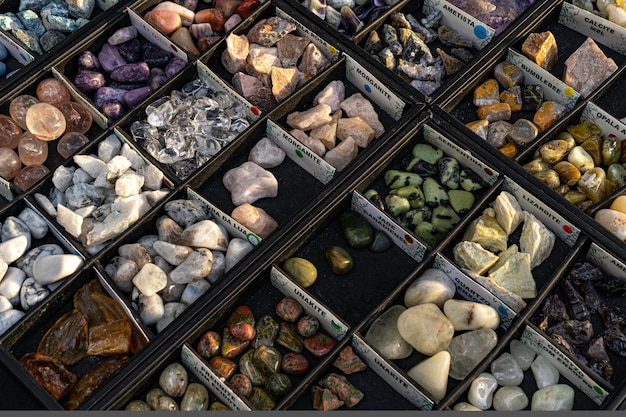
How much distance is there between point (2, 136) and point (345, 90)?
2.42 ft

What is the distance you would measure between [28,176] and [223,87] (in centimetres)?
44

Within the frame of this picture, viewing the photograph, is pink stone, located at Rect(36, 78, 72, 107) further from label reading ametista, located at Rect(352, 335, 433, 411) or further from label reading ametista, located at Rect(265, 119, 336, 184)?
label reading ametista, located at Rect(352, 335, 433, 411)

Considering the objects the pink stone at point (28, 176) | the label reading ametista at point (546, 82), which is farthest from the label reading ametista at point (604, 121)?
the pink stone at point (28, 176)

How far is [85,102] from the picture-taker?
159cm

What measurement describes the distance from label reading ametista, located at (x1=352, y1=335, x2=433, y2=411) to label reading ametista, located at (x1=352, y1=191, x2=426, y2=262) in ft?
0.76

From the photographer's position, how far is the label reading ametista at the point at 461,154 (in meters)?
1.50

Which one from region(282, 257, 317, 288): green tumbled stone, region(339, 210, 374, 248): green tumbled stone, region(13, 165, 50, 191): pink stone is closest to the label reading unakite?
region(282, 257, 317, 288): green tumbled stone

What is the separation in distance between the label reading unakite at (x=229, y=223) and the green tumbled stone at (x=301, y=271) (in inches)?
2.9

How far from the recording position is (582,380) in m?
1.29

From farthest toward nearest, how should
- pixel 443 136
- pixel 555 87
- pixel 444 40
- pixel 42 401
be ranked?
1. pixel 444 40
2. pixel 555 87
3. pixel 443 136
4. pixel 42 401

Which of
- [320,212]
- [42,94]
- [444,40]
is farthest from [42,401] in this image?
[444,40]

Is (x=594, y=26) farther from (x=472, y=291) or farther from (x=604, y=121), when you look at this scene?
(x=472, y=291)

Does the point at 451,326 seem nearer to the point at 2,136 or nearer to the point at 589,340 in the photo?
the point at 589,340

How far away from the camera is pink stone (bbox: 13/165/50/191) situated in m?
1.50
